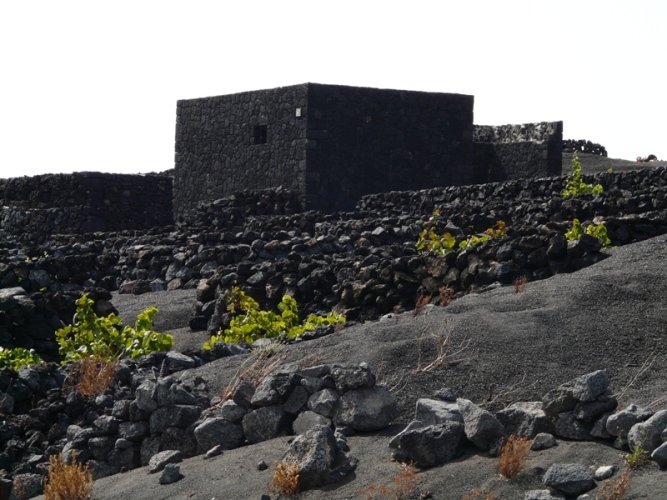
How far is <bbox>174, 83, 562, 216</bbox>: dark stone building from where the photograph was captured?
79.3 ft

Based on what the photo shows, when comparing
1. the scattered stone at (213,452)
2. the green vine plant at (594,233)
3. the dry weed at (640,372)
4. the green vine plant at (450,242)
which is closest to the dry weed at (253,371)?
the scattered stone at (213,452)

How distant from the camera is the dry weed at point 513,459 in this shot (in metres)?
5.78

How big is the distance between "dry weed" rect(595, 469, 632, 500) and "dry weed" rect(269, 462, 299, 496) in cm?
157

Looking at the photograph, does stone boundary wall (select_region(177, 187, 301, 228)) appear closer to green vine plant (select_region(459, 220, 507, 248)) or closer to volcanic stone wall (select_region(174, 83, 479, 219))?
volcanic stone wall (select_region(174, 83, 479, 219))

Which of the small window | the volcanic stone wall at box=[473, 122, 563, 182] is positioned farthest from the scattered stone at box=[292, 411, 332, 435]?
the volcanic stone wall at box=[473, 122, 563, 182]

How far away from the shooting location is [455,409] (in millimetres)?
6555

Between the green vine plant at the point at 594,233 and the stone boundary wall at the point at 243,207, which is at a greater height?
the green vine plant at the point at 594,233

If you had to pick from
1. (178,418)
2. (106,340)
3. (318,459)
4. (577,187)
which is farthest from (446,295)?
(577,187)

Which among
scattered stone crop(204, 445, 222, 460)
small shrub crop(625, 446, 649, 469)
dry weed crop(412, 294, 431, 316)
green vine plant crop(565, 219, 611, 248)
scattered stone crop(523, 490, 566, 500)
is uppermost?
green vine plant crop(565, 219, 611, 248)

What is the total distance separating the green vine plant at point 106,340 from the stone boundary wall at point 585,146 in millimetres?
29376

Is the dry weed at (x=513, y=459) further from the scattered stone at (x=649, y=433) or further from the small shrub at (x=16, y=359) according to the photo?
the small shrub at (x=16, y=359)

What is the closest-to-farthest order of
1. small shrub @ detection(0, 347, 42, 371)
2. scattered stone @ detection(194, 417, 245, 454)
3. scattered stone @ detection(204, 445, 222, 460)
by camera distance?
scattered stone @ detection(204, 445, 222, 460) < scattered stone @ detection(194, 417, 245, 454) < small shrub @ detection(0, 347, 42, 371)

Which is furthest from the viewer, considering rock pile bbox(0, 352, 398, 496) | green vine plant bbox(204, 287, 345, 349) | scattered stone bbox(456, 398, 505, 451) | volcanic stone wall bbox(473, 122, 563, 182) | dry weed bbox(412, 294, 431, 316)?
volcanic stone wall bbox(473, 122, 563, 182)

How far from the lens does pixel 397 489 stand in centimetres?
587
